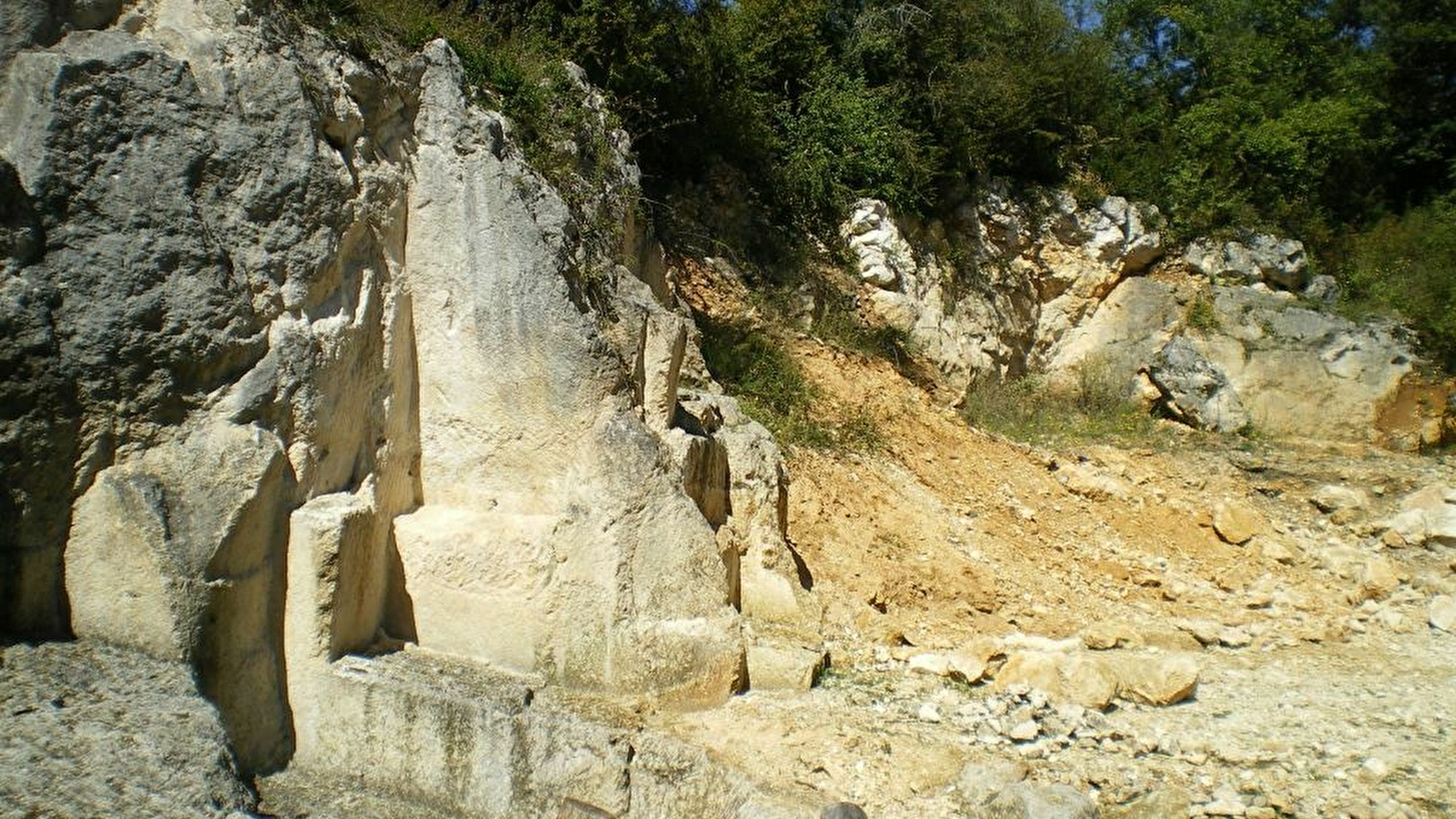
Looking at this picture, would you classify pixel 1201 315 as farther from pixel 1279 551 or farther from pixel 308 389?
pixel 308 389

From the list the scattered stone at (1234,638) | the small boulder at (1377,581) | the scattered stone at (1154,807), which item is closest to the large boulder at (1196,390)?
the small boulder at (1377,581)

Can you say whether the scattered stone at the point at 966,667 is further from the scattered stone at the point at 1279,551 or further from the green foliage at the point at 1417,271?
the green foliage at the point at 1417,271

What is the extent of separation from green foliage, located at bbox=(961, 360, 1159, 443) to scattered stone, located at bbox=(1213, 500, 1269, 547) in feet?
5.98

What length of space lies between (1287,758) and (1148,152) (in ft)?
35.1

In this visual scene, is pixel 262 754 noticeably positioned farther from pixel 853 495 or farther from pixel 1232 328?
pixel 1232 328

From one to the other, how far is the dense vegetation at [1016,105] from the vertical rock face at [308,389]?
0.96 m

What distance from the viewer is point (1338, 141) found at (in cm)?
1526

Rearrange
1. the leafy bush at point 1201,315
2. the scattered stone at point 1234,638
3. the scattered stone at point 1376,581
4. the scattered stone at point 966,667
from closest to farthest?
the scattered stone at point 966,667 → the scattered stone at point 1234,638 → the scattered stone at point 1376,581 → the leafy bush at point 1201,315

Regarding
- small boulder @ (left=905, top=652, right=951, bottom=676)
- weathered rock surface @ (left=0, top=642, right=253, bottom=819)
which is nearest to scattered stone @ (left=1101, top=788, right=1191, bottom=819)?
small boulder @ (left=905, top=652, right=951, bottom=676)

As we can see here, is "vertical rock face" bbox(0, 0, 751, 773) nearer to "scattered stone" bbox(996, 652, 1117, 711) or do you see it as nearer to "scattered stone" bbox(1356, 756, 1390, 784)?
"scattered stone" bbox(996, 652, 1117, 711)

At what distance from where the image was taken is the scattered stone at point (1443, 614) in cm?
788

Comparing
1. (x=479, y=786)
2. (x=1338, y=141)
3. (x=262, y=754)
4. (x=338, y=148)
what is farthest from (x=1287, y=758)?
(x=1338, y=141)

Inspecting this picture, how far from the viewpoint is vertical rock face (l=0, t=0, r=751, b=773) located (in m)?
4.29

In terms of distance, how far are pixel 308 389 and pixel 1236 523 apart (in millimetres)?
7918
